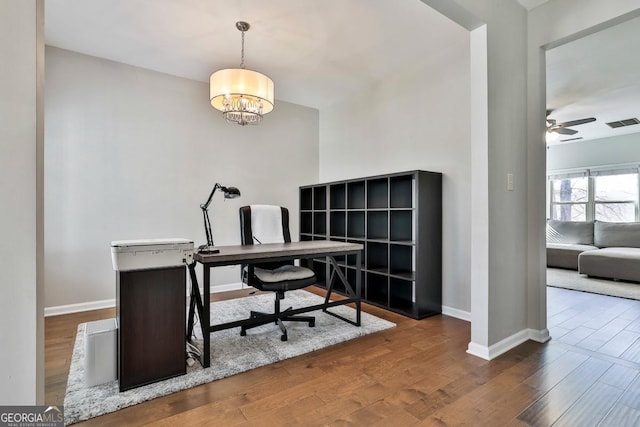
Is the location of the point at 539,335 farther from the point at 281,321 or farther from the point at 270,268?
the point at 270,268

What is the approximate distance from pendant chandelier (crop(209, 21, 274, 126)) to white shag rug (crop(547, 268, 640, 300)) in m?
4.56

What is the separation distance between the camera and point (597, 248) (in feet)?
17.6

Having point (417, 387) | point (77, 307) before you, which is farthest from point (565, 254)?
point (77, 307)

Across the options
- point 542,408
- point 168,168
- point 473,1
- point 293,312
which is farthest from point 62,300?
point 473,1

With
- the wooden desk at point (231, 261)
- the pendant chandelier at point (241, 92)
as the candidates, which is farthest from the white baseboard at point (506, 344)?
the pendant chandelier at point (241, 92)

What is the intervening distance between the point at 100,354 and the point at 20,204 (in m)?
1.33

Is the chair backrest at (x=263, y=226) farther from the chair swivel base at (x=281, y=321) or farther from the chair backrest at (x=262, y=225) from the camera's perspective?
the chair swivel base at (x=281, y=321)

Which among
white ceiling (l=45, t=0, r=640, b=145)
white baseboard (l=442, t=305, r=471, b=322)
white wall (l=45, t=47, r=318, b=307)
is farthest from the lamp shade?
white baseboard (l=442, t=305, r=471, b=322)

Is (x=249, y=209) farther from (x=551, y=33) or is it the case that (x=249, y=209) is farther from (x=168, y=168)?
(x=551, y=33)

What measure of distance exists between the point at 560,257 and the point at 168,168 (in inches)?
253

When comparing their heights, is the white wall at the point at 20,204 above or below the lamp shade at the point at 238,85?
below

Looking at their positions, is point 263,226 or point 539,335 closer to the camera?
point 539,335

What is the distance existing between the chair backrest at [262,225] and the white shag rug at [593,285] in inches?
155

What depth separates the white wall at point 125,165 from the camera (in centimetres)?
307
